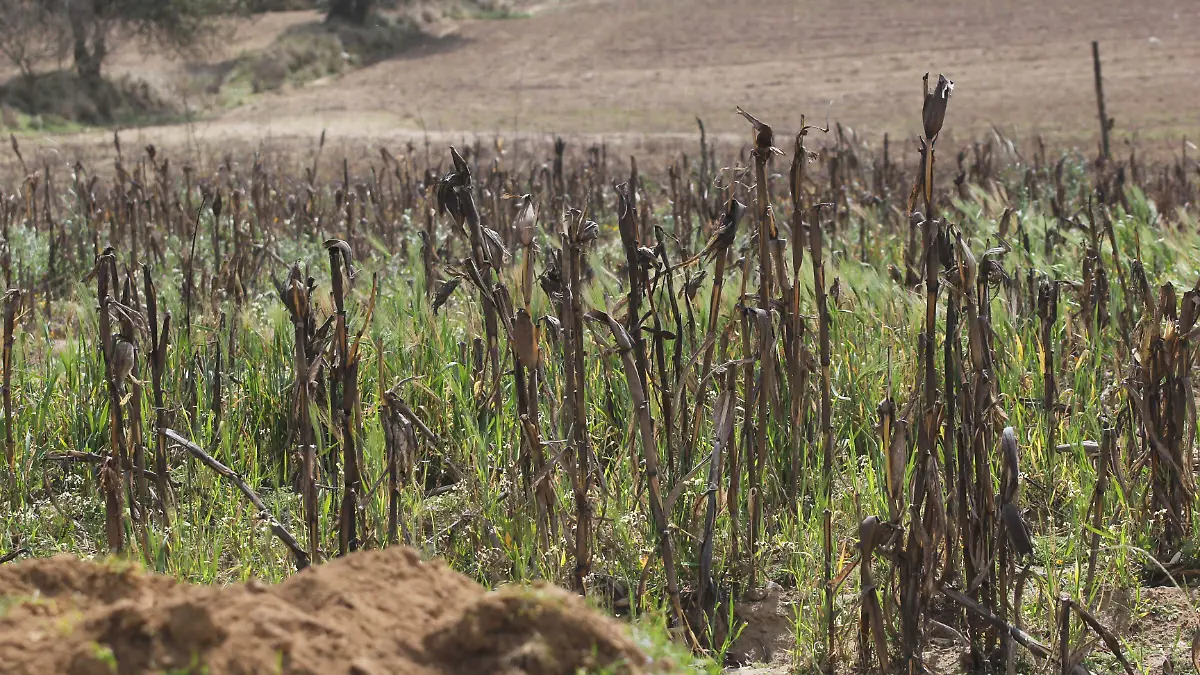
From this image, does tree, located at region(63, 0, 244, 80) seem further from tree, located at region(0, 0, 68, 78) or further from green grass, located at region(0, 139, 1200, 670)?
green grass, located at region(0, 139, 1200, 670)

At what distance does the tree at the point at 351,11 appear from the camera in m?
28.5

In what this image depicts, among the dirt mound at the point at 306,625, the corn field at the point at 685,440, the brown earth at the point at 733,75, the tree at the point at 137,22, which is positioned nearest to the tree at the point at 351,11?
the brown earth at the point at 733,75

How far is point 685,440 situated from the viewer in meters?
2.82

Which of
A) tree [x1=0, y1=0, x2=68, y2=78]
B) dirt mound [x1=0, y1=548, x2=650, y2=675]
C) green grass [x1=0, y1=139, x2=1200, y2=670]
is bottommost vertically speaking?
green grass [x1=0, y1=139, x2=1200, y2=670]

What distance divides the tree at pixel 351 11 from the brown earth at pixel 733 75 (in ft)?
5.22

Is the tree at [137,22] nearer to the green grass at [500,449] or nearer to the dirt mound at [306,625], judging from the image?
the green grass at [500,449]

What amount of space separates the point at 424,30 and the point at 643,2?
557 centimetres

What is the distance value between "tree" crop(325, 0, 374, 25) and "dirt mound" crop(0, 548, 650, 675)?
28174 mm

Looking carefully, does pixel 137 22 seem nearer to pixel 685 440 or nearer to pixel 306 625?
pixel 685 440

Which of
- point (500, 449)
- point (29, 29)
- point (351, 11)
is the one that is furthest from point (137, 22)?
point (500, 449)

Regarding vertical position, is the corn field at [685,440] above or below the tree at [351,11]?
below

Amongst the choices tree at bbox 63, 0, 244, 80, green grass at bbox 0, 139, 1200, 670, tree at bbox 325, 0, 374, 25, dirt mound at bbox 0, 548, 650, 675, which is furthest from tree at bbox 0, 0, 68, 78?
dirt mound at bbox 0, 548, 650, 675

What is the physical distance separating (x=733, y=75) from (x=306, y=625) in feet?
68.1

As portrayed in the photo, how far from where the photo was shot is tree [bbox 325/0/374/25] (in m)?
28.5
